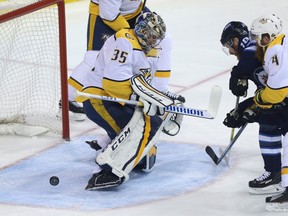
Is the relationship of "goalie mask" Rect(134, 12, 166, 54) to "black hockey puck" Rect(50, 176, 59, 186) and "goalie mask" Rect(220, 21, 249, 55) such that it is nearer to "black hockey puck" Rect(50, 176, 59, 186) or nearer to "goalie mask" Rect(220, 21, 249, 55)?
"goalie mask" Rect(220, 21, 249, 55)

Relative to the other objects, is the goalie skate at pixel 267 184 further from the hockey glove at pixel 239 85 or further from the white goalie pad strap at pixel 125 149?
the white goalie pad strap at pixel 125 149

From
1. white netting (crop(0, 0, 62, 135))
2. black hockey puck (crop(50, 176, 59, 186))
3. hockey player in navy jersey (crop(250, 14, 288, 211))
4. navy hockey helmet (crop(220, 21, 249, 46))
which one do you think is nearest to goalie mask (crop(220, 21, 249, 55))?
navy hockey helmet (crop(220, 21, 249, 46))

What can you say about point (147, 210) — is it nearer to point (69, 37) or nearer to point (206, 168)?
point (206, 168)

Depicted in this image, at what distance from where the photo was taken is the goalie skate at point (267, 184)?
11.9 feet

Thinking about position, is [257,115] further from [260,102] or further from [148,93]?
[148,93]

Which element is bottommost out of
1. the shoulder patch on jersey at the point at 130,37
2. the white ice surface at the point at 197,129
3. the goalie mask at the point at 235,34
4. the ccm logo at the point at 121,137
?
the white ice surface at the point at 197,129

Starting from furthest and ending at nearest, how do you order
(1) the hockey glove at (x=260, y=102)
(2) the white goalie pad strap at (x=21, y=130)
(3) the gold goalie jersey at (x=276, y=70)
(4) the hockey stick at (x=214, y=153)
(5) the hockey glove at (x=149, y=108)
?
(2) the white goalie pad strap at (x=21, y=130) < (4) the hockey stick at (x=214, y=153) < (5) the hockey glove at (x=149, y=108) < (1) the hockey glove at (x=260, y=102) < (3) the gold goalie jersey at (x=276, y=70)

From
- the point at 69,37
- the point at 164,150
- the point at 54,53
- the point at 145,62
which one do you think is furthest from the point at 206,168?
the point at 69,37

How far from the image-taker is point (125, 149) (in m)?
3.70

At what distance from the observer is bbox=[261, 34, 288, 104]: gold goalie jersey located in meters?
3.42

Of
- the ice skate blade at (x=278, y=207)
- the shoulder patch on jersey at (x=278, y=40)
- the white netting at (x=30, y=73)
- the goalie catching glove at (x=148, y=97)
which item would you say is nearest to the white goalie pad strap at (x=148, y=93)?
the goalie catching glove at (x=148, y=97)

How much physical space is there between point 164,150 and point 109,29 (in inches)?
28.1

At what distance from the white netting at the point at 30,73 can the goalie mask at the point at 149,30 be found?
985 millimetres

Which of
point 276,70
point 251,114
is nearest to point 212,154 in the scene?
point 251,114
